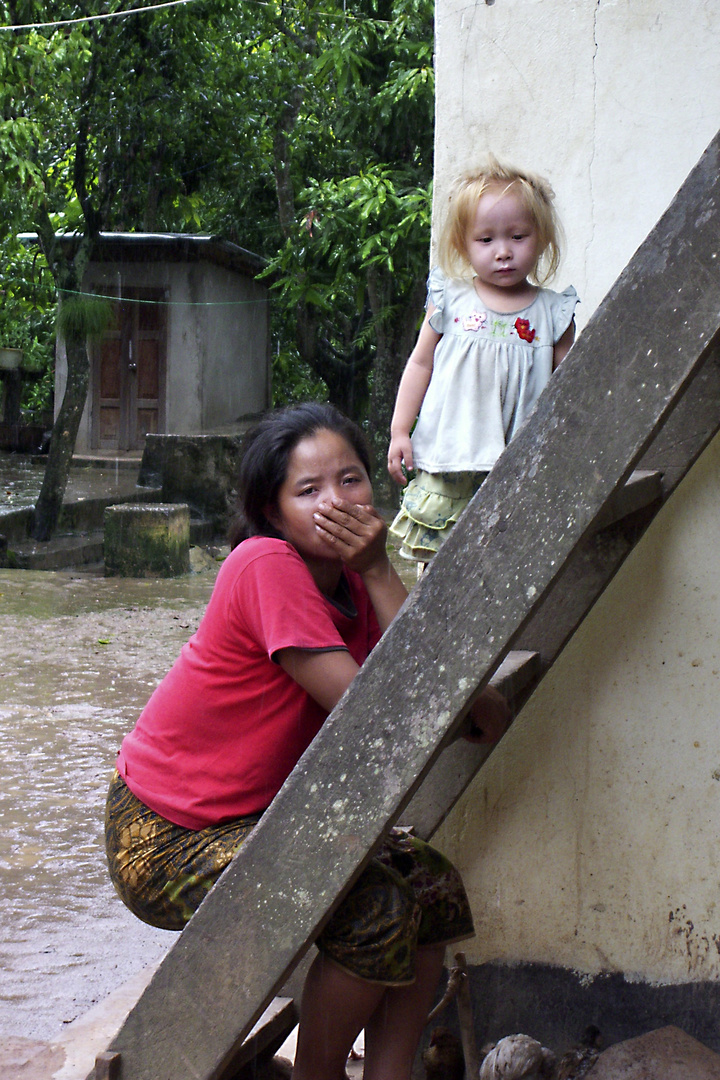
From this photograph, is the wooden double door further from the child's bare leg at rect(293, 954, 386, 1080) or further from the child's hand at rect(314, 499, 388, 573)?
the child's bare leg at rect(293, 954, 386, 1080)

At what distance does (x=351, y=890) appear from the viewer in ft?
5.45

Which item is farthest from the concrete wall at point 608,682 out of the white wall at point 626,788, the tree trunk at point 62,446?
the tree trunk at point 62,446

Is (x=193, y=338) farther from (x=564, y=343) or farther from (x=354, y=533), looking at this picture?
(x=354, y=533)

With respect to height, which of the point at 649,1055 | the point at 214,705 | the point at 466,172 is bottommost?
the point at 649,1055

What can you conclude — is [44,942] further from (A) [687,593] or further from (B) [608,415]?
(B) [608,415]

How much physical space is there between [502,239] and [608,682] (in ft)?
3.02

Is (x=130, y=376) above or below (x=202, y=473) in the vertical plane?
above

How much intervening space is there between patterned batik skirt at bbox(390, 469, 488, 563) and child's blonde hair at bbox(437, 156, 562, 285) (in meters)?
0.44

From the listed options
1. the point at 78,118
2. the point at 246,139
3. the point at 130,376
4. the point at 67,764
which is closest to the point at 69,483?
the point at 130,376

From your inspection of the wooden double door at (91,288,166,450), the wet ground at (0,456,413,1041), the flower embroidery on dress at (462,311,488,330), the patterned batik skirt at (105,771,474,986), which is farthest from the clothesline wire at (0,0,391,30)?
the patterned batik skirt at (105,771,474,986)

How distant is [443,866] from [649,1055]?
567 mm

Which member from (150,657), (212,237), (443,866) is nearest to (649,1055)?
(443,866)

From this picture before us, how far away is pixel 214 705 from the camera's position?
1796 mm

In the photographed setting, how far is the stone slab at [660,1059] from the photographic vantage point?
77.0 inches
